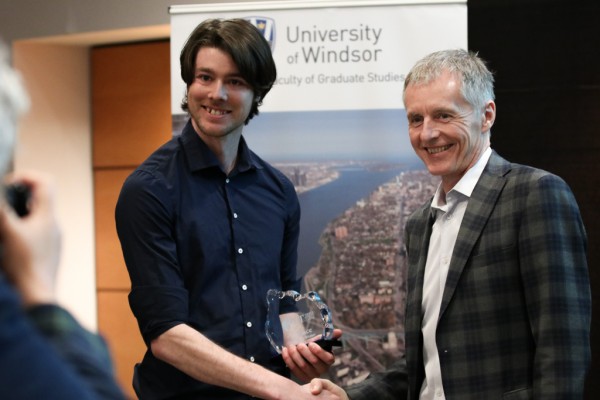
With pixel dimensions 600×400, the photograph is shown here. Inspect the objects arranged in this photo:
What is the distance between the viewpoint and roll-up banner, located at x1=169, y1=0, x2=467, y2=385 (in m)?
4.19

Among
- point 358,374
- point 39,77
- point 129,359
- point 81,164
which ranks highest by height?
point 39,77

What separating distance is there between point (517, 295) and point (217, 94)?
97 centimetres

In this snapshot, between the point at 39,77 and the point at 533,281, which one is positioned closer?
the point at 533,281

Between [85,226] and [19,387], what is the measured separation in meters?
5.89

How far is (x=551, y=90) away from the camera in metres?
4.98

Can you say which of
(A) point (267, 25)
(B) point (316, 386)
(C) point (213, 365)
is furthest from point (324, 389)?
(A) point (267, 25)

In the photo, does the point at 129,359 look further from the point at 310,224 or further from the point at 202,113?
the point at 202,113

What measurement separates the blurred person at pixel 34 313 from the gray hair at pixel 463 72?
5.27 feet

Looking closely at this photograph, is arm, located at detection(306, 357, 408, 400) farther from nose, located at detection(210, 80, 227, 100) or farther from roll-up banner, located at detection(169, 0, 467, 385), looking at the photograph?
roll-up banner, located at detection(169, 0, 467, 385)

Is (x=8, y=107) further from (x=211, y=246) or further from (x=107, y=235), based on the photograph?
(x=107, y=235)

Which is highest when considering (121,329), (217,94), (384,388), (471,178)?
(217,94)

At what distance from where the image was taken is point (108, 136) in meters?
6.43

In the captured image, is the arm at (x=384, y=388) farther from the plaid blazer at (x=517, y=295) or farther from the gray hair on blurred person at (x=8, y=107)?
the gray hair on blurred person at (x=8, y=107)

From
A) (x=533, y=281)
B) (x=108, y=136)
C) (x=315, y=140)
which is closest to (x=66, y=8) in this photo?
(x=108, y=136)
